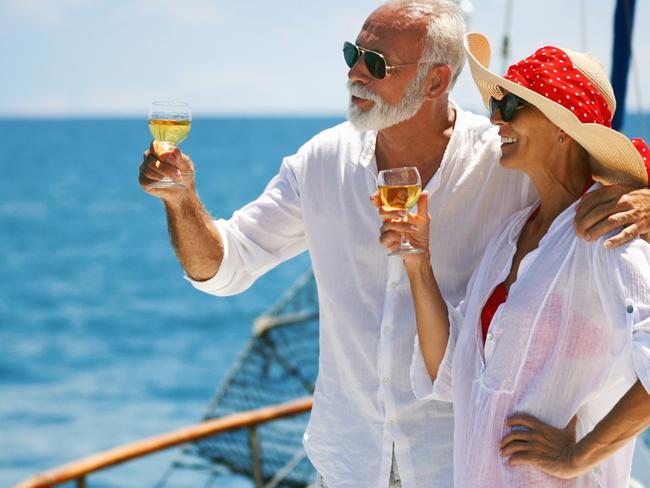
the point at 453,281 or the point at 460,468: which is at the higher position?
the point at 453,281

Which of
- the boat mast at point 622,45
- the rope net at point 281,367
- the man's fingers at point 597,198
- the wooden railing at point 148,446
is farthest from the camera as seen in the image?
the rope net at point 281,367

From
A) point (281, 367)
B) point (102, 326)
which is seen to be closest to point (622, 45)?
point (281, 367)

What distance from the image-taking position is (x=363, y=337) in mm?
2736

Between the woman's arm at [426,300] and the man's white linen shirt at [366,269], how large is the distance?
0.14 m

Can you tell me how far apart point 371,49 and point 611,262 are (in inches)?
35.9

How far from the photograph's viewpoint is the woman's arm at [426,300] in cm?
238

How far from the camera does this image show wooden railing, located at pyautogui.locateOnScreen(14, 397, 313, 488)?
139 inches

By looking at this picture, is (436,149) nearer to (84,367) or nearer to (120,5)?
(84,367)

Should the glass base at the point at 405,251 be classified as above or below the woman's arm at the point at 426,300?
above

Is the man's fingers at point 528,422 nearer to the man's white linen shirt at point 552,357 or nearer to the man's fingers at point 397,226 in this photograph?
the man's white linen shirt at point 552,357

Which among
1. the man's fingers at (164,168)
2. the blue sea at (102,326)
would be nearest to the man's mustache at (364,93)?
the man's fingers at (164,168)

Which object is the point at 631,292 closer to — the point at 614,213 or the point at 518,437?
the point at 614,213

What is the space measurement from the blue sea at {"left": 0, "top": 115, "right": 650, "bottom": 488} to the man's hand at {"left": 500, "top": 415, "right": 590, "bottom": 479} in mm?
13616

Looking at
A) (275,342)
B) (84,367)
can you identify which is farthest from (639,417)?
(84,367)
